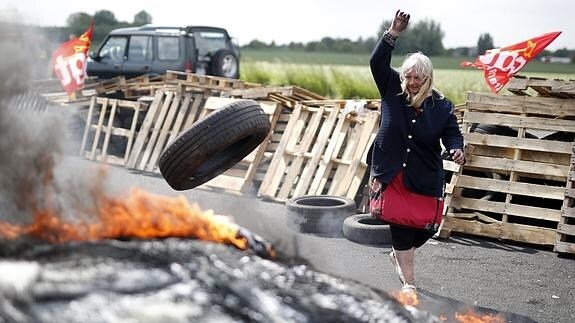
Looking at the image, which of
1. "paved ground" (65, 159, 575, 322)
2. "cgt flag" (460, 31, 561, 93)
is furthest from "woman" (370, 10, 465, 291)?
"cgt flag" (460, 31, 561, 93)

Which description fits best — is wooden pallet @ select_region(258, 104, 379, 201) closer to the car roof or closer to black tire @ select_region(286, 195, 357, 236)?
black tire @ select_region(286, 195, 357, 236)

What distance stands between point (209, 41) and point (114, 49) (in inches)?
95.2

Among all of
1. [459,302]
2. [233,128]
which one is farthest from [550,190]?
[233,128]

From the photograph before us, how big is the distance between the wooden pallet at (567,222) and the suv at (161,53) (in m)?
10.8

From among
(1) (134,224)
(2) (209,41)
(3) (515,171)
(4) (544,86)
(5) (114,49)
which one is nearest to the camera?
(1) (134,224)

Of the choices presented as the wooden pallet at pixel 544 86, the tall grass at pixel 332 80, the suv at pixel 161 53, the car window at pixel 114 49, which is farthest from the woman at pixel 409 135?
the tall grass at pixel 332 80

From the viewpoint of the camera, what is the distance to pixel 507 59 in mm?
8750

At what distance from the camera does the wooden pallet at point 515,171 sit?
7336 mm

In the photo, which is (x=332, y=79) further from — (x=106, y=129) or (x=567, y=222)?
(x=567, y=222)

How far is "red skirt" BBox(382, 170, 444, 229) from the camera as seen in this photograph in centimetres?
488

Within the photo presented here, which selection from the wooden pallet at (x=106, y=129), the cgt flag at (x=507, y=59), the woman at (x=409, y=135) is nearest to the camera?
the woman at (x=409, y=135)

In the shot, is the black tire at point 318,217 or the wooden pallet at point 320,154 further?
the wooden pallet at point 320,154

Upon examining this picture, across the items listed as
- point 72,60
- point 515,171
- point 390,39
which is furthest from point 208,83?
point 390,39

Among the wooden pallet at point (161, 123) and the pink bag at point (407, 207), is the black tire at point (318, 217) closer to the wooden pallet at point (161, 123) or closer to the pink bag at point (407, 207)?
the pink bag at point (407, 207)
